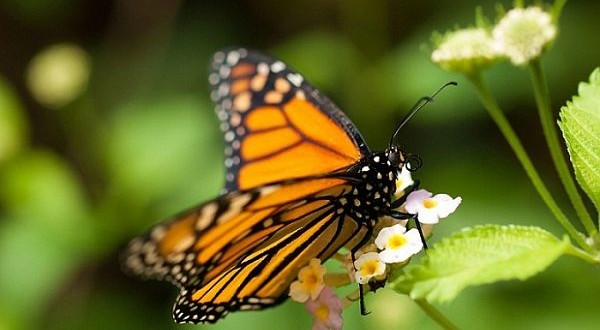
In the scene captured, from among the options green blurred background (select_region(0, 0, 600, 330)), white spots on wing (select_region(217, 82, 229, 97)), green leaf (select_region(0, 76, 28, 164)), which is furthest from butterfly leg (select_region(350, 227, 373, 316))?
green leaf (select_region(0, 76, 28, 164))

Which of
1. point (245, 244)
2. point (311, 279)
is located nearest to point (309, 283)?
point (311, 279)

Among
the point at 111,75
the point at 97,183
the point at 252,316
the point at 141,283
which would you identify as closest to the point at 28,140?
the point at 111,75

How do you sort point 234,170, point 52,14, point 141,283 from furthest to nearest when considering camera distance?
point 52,14, point 141,283, point 234,170

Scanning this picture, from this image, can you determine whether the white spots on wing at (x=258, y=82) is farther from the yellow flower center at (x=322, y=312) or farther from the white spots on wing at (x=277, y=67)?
the yellow flower center at (x=322, y=312)

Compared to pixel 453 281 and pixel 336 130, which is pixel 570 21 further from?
pixel 453 281

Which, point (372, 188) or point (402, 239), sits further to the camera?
point (372, 188)

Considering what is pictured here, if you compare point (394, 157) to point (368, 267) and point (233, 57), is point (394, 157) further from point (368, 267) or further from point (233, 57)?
point (233, 57)

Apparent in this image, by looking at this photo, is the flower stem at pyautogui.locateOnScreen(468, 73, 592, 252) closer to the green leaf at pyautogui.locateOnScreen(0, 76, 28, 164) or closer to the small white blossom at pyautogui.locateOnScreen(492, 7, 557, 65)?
the small white blossom at pyautogui.locateOnScreen(492, 7, 557, 65)

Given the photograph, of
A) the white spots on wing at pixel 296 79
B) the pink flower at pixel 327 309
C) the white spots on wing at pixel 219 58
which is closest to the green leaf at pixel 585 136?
the pink flower at pixel 327 309
